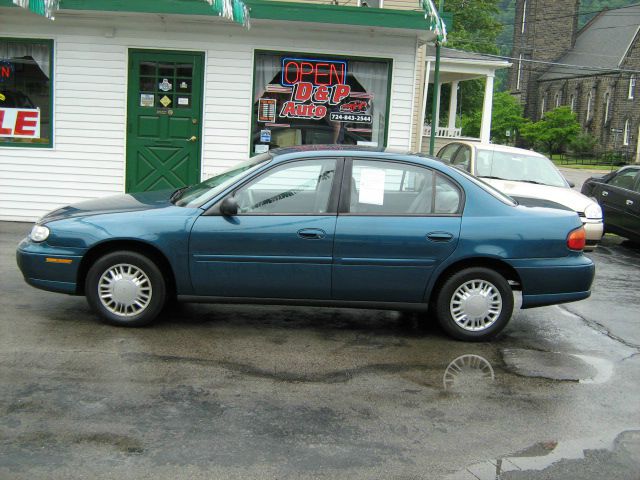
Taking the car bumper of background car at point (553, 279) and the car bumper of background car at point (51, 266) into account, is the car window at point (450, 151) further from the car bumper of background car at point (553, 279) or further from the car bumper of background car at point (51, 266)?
the car bumper of background car at point (51, 266)

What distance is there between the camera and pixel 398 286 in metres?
6.51

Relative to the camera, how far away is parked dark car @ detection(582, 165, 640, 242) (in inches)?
521

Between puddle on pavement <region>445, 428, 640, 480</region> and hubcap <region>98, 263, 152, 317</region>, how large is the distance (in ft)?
11.0

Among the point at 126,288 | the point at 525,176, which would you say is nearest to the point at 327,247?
the point at 126,288

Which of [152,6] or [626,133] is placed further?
[626,133]

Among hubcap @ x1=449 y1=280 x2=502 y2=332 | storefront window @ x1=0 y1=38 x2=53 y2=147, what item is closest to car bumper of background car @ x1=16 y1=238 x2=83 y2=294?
hubcap @ x1=449 y1=280 x2=502 y2=332

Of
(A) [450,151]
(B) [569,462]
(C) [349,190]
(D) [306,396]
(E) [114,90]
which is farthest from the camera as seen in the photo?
(A) [450,151]

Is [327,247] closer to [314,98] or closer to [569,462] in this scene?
[569,462]

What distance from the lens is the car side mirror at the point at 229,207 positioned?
634 cm

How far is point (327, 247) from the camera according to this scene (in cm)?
641

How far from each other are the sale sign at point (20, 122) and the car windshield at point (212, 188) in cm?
595

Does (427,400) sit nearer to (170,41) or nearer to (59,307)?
(59,307)

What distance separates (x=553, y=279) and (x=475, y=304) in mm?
709

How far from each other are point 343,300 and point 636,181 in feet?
29.9
